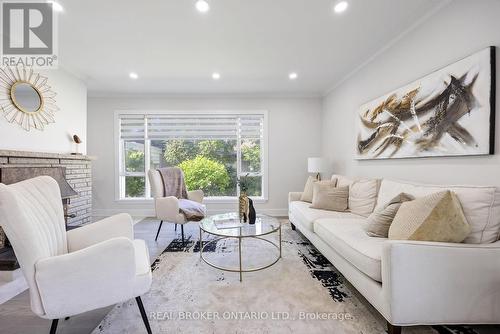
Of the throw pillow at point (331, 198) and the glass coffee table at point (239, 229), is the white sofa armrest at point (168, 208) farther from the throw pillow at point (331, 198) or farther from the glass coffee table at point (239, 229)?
the throw pillow at point (331, 198)

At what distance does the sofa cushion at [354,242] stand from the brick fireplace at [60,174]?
9.36 ft

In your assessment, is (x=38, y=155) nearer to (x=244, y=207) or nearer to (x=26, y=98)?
(x=26, y=98)

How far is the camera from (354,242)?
1783mm

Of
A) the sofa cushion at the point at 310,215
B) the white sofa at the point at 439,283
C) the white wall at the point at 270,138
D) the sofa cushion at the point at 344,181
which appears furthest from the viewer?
the white wall at the point at 270,138

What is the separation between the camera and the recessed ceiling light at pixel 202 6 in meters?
1.96

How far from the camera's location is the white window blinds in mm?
4516

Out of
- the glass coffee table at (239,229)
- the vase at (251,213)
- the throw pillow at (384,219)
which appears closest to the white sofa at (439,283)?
the throw pillow at (384,219)

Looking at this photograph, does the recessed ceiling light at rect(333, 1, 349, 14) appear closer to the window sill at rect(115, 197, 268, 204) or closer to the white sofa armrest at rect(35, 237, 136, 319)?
the white sofa armrest at rect(35, 237, 136, 319)

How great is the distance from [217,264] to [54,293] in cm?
145

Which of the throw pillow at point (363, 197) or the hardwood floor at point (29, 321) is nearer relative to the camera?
the hardwood floor at point (29, 321)

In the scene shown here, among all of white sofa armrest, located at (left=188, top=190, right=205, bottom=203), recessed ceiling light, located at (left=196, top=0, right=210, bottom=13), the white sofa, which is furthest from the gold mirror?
the white sofa

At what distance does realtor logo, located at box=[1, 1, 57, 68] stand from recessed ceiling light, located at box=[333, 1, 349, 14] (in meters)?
2.52

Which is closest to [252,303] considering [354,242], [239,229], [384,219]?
[239,229]

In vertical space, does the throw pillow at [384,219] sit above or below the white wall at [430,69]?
below
